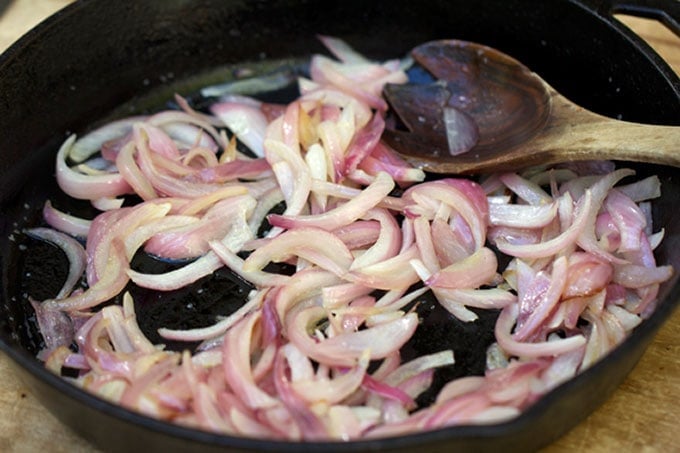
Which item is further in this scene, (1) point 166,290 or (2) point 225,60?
(2) point 225,60

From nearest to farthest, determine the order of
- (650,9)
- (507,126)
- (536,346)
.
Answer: (536,346), (650,9), (507,126)

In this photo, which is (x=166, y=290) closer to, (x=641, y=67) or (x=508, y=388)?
(x=508, y=388)

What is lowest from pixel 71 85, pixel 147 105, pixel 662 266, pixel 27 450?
pixel 662 266

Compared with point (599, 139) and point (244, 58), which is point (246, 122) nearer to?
point (244, 58)

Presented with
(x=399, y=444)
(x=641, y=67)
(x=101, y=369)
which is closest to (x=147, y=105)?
(x=101, y=369)

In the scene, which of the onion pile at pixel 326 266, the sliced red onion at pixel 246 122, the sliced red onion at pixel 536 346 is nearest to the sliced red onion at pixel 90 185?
the onion pile at pixel 326 266

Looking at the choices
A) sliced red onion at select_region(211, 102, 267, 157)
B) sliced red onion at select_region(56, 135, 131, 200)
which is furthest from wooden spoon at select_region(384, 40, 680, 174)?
sliced red onion at select_region(56, 135, 131, 200)

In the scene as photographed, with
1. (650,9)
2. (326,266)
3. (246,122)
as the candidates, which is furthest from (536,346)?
(246,122)

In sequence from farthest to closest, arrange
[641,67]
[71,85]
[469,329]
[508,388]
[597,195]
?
[71,85] → [641,67] → [597,195] → [469,329] → [508,388]
